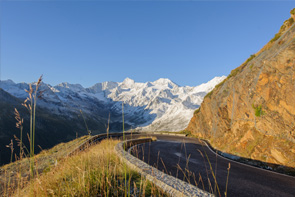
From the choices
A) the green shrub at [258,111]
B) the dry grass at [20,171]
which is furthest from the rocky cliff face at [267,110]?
the dry grass at [20,171]

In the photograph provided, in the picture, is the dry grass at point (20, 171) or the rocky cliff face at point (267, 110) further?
the rocky cliff face at point (267, 110)

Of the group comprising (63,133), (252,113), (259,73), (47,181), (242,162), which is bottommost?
(63,133)

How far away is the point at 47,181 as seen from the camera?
3.70m

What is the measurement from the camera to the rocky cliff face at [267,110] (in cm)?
982

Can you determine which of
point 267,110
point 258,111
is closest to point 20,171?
point 267,110

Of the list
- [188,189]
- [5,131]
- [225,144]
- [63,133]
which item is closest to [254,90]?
[225,144]

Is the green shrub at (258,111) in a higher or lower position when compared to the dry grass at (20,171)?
higher

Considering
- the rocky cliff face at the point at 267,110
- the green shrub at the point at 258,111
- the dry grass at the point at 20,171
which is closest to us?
the dry grass at the point at 20,171

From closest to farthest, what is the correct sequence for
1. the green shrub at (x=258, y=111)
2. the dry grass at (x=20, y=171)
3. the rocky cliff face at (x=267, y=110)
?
the dry grass at (x=20, y=171), the rocky cliff face at (x=267, y=110), the green shrub at (x=258, y=111)

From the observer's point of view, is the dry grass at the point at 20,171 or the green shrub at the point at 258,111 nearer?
the dry grass at the point at 20,171

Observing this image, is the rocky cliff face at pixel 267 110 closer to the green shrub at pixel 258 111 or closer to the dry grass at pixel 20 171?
the green shrub at pixel 258 111

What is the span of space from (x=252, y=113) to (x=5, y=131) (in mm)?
194017

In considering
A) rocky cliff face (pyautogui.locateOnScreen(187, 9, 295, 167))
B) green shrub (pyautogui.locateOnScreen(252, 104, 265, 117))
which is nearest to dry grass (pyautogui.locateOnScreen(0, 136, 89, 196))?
rocky cliff face (pyautogui.locateOnScreen(187, 9, 295, 167))

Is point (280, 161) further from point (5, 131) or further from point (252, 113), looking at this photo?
point (5, 131)
